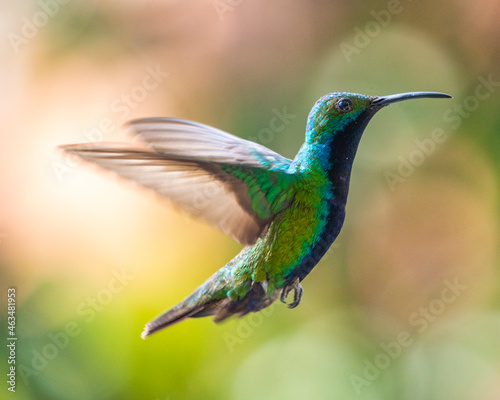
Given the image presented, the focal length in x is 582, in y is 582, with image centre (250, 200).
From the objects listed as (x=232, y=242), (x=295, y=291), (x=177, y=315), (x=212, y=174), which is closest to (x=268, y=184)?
(x=212, y=174)

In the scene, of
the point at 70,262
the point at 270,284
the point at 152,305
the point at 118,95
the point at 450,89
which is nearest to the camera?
the point at 270,284

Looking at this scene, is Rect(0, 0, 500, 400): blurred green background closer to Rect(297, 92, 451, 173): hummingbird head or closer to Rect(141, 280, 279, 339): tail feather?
Rect(141, 280, 279, 339): tail feather

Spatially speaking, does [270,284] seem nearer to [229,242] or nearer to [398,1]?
[229,242]

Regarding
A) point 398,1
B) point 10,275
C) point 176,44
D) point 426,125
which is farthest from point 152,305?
point 398,1

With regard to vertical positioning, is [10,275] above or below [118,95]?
below

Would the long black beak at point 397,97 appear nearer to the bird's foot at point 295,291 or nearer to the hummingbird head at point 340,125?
the hummingbird head at point 340,125
